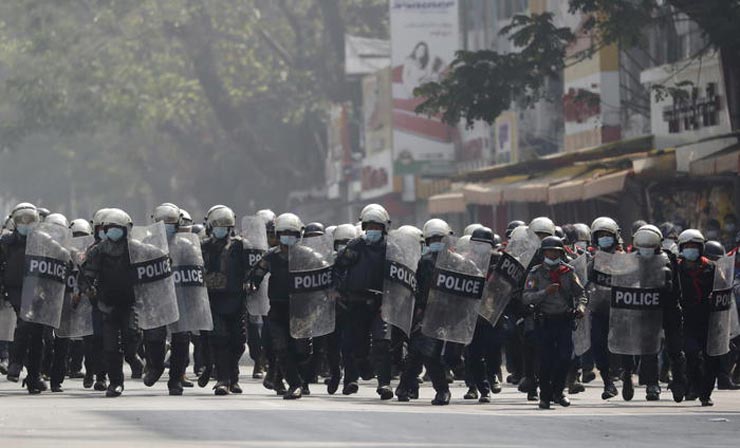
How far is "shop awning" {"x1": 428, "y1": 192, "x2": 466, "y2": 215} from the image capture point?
134 ft

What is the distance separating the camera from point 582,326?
65.2 feet

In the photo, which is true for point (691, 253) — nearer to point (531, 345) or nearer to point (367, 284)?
point (531, 345)

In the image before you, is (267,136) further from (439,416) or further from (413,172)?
(439,416)

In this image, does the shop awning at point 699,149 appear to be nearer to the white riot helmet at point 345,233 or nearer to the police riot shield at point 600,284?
the white riot helmet at point 345,233

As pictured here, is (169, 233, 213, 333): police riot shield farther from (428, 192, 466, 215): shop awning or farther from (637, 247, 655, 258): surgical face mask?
(428, 192, 466, 215): shop awning

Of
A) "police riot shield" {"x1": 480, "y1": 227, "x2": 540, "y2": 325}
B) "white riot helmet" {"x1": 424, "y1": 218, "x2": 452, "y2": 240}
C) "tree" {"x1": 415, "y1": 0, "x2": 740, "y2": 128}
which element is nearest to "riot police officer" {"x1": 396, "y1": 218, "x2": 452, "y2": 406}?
"white riot helmet" {"x1": 424, "y1": 218, "x2": 452, "y2": 240}

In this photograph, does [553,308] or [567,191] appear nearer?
[553,308]

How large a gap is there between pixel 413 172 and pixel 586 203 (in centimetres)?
1415

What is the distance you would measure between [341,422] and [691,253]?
14.3ft

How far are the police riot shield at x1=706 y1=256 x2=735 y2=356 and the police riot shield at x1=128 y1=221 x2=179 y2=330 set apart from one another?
4542 mm

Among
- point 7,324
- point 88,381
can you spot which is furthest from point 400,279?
point 7,324

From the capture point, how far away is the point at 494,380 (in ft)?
66.8

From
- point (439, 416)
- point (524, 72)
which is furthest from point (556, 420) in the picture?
point (524, 72)

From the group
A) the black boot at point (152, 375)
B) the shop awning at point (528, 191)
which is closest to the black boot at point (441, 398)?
the black boot at point (152, 375)
